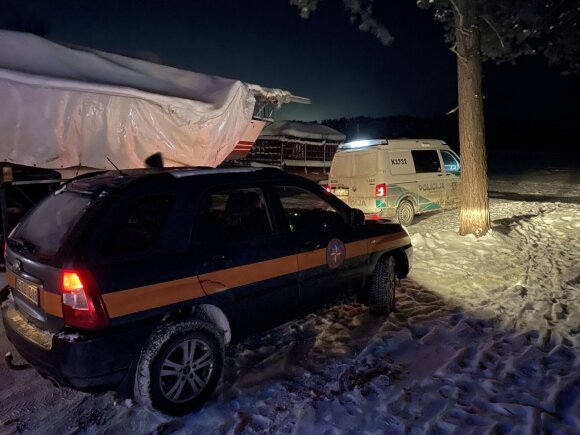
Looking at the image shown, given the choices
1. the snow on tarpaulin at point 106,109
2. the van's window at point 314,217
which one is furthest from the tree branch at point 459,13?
the van's window at point 314,217

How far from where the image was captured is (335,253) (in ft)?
14.1

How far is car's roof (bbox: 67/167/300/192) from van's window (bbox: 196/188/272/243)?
0.14 m

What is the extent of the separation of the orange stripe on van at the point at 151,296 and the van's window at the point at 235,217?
0.38 m

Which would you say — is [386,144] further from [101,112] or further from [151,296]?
[151,296]

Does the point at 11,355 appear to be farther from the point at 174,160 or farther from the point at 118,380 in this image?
the point at 174,160

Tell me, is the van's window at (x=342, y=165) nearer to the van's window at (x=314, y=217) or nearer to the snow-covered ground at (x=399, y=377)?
the snow-covered ground at (x=399, y=377)

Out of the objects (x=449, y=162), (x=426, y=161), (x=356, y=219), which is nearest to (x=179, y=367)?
(x=356, y=219)

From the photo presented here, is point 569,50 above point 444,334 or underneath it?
above

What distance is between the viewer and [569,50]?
12047mm

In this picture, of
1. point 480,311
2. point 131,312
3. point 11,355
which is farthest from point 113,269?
point 480,311

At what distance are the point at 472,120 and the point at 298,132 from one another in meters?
10.9

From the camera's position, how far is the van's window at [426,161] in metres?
10.5

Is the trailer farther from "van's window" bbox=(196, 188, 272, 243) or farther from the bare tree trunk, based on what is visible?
the bare tree trunk

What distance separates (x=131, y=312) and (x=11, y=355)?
2.04m
